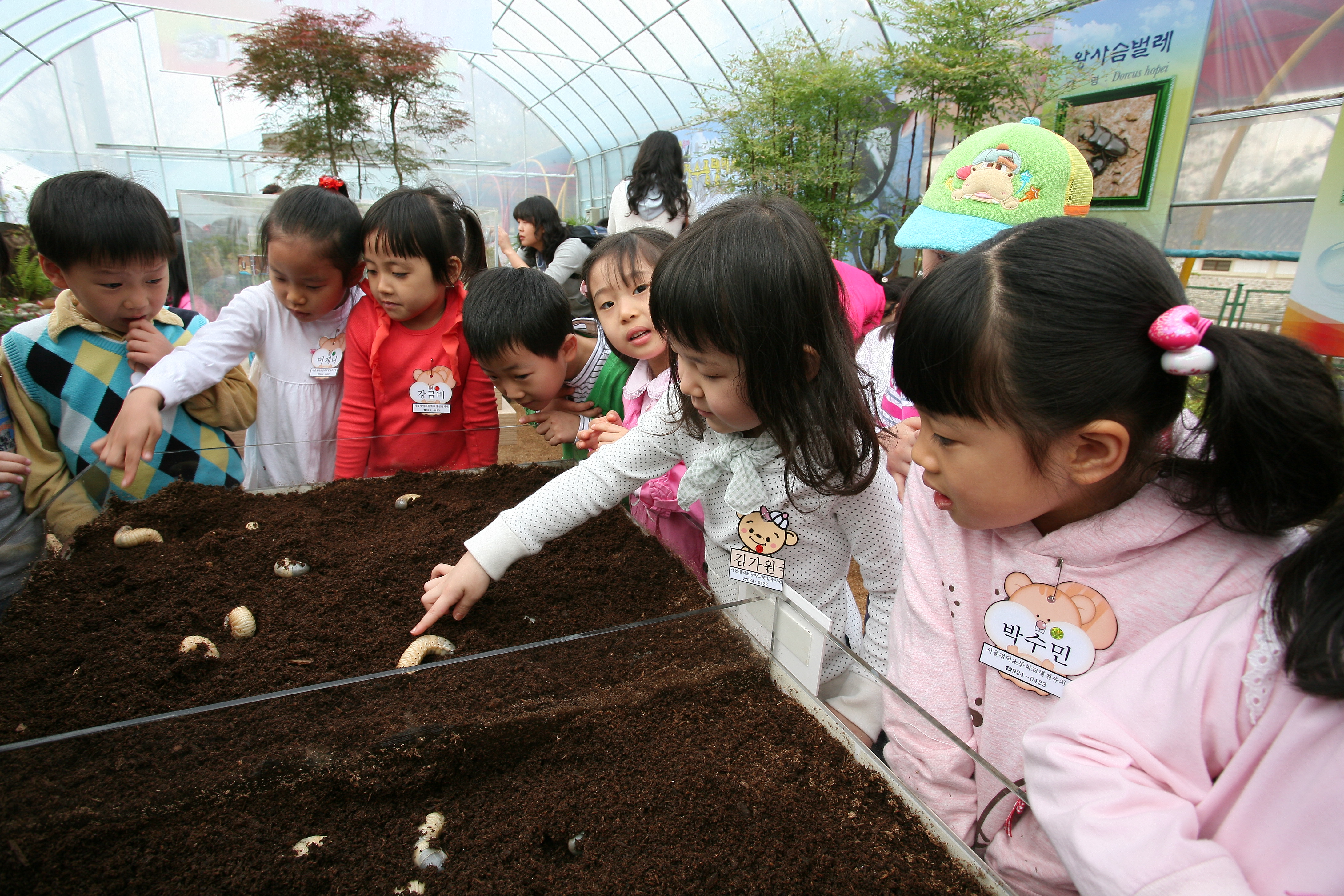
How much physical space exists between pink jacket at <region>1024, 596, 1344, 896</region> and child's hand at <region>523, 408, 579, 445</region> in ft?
4.15

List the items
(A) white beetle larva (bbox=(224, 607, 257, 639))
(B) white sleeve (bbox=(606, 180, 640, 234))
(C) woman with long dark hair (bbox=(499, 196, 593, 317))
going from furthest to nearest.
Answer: (C) woman with long dark hair (bbox=(499, 196, 593, 317)) < (B) white sleeve (bbox=(606, 180, 640, 234)) < (A) white beetle larva (bbox=(224, 607, 257, 639))

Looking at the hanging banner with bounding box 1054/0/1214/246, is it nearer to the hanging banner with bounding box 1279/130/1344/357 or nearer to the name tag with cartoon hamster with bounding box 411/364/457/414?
the hanging banner with bounding box 1279/130/1344/357

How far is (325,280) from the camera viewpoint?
1671mm

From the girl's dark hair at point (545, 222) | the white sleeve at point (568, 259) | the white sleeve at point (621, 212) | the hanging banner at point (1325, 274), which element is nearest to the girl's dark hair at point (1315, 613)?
the hanging banner at point (1325, 274)

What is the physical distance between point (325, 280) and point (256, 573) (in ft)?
2.72

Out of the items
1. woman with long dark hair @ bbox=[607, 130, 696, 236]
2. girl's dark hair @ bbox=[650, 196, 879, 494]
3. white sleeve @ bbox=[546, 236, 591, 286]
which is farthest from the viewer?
white sleeve @ bbox=[546, 236, 591, 286]

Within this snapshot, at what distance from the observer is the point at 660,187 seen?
3240 mm

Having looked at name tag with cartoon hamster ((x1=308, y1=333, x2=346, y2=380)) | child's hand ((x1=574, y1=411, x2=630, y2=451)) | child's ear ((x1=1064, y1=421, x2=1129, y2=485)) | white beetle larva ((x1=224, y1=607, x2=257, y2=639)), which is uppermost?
child's ear ((x1=1064, y1=421, x2=1129, y2=485))

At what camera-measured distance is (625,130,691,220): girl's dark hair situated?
10.5 ft

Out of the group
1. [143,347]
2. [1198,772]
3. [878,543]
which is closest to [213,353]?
[143,347]

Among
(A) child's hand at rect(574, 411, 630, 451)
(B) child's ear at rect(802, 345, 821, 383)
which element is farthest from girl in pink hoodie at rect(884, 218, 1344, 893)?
(A) child's hand at rect(574, 411, 630, 451)

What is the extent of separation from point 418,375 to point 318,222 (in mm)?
413

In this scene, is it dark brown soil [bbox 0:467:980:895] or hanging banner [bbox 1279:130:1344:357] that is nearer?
dark brown soil [bbox 0:467:980:895]

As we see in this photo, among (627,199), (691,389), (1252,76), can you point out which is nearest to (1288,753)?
(691,389)
